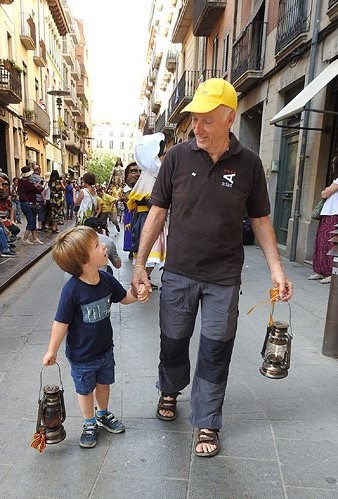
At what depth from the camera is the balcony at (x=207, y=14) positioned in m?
13.3

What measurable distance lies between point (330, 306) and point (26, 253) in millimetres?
6691

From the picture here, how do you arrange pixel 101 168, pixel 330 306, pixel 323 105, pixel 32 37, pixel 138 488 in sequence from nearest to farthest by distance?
1. pixel 138 488
2. pixel 330 306
3. pixel 323 105
4. pixel 32 37
5. pixel 101 168

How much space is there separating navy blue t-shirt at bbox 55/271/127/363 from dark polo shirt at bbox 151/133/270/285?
0.45m

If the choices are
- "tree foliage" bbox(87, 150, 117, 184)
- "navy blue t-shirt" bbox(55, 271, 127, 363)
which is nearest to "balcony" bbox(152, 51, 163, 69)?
"tree foliage" bbox(87, 150, 117, 184)

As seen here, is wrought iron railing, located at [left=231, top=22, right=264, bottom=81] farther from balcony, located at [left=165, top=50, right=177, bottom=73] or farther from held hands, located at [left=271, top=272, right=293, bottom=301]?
balcony, located at [left=165, top=50, right=177, bottom=73]

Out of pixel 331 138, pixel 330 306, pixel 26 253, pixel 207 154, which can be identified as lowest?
pixel 26 253

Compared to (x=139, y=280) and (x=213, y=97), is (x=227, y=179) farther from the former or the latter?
(x=139, y=280)

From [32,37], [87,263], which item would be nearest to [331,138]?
[87,263]

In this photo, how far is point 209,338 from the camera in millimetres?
2145

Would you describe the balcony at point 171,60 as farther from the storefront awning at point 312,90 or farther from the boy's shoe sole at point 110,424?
the boy's shoe sole at point 110,424

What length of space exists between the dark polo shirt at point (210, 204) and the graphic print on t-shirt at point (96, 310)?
1.44ft

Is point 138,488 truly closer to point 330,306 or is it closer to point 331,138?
point 330,306

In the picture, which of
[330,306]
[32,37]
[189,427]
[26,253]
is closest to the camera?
[189,427]

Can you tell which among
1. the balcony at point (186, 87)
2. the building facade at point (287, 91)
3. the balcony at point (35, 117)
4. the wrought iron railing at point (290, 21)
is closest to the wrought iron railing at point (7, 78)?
the balcony at point (35, 117)
